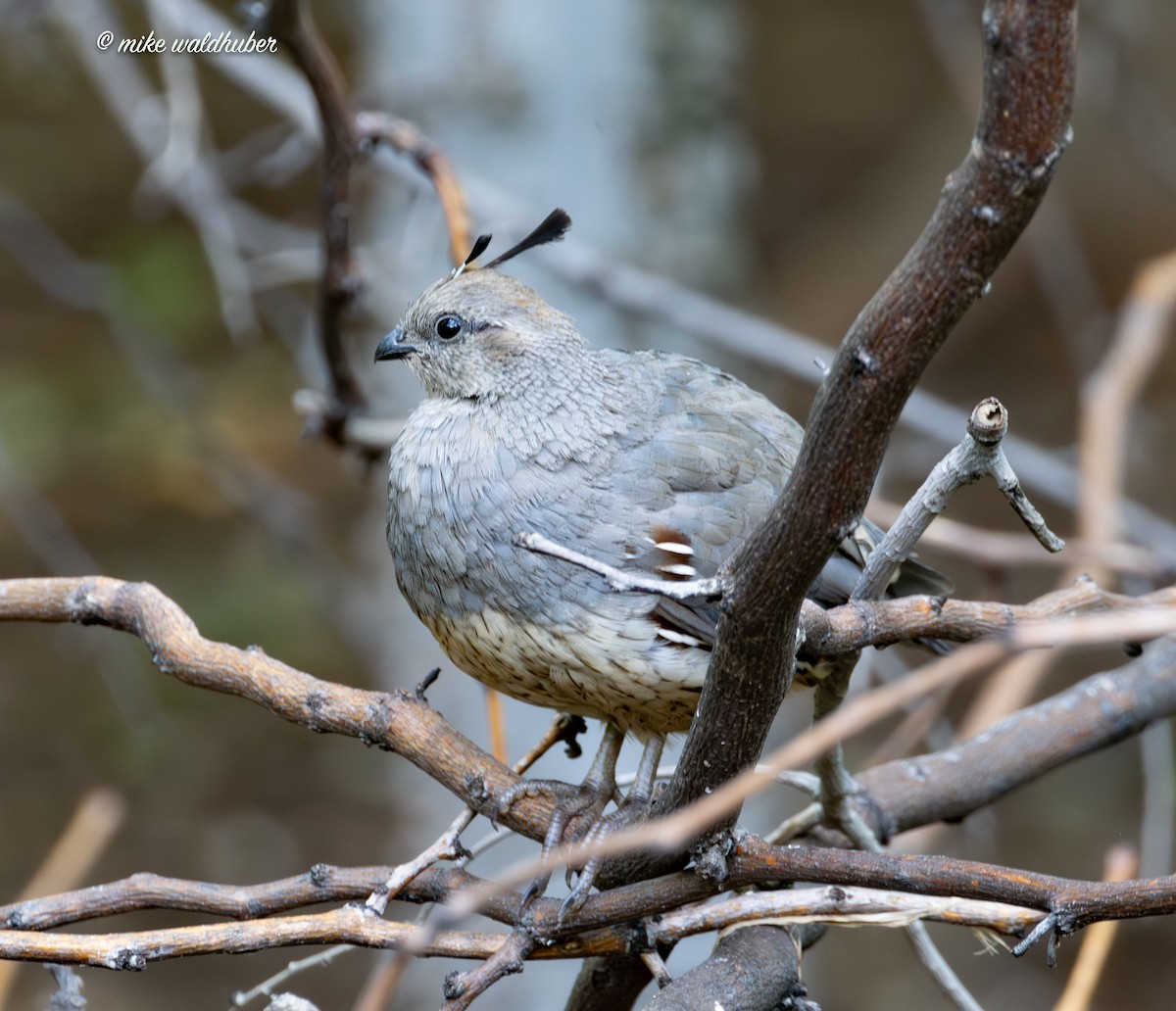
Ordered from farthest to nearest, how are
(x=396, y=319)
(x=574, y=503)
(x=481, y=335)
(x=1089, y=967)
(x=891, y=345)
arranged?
1. (x=396, y=319)
2. (x=481, y=335)
3. (x=574, y=503)
4. (x=1089, y=967)
5. (x=891, y=345)

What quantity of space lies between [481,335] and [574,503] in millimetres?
528

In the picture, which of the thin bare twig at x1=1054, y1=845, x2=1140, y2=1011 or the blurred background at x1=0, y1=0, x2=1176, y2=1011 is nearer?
the thin bare twig at x1=1054, y1=845, x2=1140, y2=1011

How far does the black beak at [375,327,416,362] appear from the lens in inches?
105

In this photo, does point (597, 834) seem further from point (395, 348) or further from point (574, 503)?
point (395, 348)

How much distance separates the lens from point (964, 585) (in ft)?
24.8

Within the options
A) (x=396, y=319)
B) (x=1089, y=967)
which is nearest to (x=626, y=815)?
(x=1089, y=967)

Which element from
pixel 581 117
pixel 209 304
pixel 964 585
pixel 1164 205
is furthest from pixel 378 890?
pixel 1164 205

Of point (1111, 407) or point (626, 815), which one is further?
point (1111, 407)

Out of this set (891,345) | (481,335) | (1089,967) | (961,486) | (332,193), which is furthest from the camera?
(332,193)

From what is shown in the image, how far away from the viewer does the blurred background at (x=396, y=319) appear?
4281 millimetres

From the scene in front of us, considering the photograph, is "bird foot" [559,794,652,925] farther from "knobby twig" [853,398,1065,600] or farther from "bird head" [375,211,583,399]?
"bird head" [375,211,583,399]

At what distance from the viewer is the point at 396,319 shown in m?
4.50

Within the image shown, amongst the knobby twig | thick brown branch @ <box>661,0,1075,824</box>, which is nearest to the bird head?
the knobby twig

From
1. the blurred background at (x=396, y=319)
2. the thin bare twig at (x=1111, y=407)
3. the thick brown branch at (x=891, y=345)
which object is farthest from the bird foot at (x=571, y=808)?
the thin bare twig at (x=1111, y=407)
